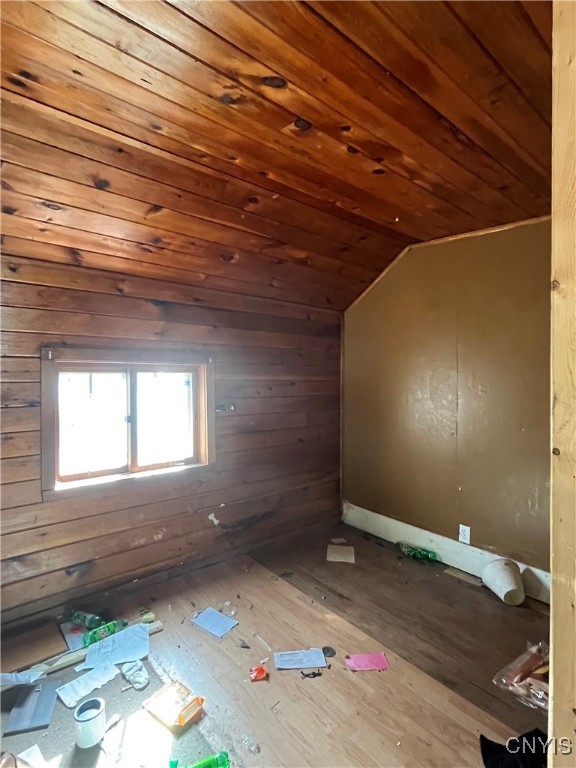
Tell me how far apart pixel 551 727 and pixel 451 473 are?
2.07m

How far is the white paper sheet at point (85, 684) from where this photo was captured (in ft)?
5.30

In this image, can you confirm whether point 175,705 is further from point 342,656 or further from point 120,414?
point 120,414

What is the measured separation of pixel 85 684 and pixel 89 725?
354mm

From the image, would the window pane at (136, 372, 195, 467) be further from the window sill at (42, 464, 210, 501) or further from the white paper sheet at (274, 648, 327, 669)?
the white paper sheet at (274, 648, 327, 669)

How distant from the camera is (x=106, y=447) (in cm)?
241

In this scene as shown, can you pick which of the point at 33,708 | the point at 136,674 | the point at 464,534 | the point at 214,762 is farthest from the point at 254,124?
the point at 464,534

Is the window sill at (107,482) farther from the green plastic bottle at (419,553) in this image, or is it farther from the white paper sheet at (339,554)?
the green plastic bottle at (419,553)

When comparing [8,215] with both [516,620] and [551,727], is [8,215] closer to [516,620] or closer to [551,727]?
[551,727]

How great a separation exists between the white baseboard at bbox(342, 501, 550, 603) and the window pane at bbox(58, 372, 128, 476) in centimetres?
202

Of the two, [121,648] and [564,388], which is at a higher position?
[564,388]

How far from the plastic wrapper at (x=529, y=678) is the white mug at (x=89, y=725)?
1.62 m

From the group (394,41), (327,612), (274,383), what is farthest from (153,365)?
(394,41)

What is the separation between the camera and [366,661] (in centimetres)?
181

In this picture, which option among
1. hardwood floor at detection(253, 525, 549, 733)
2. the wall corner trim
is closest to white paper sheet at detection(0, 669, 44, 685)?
hardwood floor at detection(253, 525, 549, 733)
